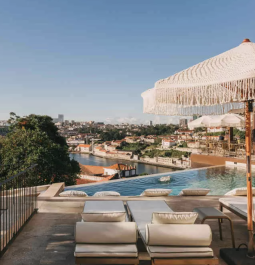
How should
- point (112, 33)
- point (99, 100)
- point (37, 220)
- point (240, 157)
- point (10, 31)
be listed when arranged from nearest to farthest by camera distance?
point (37, 220) < point (240, 157) < point (10, 31) < point (112, 33) < point (99, 100)

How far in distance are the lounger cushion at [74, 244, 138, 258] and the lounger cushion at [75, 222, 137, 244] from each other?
35mm

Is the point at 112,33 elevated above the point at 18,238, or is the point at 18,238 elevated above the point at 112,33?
the point at 112,33

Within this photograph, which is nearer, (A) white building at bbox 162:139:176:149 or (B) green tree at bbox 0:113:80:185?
(B) green tree at bbox 0:113:80:185

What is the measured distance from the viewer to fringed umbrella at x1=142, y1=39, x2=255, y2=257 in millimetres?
2402

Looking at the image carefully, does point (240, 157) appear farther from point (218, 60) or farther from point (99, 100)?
point (99, 100)

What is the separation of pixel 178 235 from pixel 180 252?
0.50 ft

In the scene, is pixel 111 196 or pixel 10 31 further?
pixel 10 31

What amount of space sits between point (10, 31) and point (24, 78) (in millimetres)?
25075

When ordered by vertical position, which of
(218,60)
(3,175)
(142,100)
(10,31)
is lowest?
(3,175)

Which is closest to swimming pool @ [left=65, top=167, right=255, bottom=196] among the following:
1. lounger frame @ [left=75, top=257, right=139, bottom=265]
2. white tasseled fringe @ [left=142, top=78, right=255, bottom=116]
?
white tasseled fringe @ [left=142, top=78, right=255, bottom=116]

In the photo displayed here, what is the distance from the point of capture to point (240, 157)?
13.3m

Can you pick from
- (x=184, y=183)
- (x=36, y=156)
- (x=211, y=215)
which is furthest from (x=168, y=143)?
(x=211, y=215)

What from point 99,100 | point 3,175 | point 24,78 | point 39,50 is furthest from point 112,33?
point 99,100

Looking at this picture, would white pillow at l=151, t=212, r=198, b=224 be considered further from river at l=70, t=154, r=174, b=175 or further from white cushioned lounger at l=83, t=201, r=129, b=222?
river at l=70, t=154, r=174, b=175
